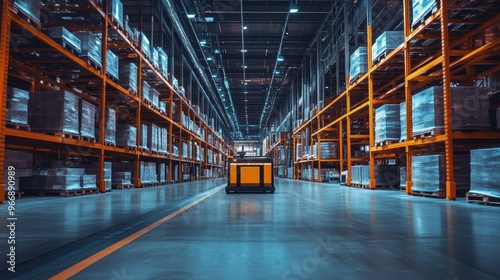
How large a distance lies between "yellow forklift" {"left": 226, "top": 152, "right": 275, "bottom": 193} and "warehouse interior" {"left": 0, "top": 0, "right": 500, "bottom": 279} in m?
0.06

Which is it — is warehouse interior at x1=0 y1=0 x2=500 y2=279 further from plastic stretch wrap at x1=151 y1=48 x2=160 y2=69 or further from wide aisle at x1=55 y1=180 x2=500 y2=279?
plastic stretch wrap at x1=151 y1=48 x2=160 y2=69

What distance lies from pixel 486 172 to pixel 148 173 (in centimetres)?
1190

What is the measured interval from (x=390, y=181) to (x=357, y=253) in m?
11.0

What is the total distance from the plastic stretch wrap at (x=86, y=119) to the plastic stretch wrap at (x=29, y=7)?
2339mm

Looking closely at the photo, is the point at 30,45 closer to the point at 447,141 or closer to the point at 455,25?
the point at 447,141

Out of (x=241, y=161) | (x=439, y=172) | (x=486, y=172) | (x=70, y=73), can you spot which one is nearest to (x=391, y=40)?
(x=439, y=172)

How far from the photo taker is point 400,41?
10.9m

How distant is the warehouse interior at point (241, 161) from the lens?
274 centimetres

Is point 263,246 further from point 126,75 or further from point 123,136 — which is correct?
point 126,75

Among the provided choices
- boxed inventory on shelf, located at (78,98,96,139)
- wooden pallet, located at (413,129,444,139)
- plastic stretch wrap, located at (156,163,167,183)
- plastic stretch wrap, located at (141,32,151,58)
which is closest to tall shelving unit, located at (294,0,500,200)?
wooden pallet, located at (413,129,444,139)

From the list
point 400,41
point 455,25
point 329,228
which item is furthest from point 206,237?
point 400,41

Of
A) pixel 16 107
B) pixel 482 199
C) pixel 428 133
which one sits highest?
pixel 16 107

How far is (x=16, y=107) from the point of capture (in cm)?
705

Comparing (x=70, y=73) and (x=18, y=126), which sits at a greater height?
(x=70, y=73)
